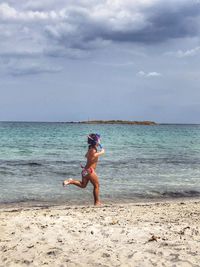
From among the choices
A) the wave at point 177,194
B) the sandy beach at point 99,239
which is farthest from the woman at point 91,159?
the wave at point 177,194

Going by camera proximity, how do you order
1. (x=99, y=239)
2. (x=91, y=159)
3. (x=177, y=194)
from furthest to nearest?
(x=177, y=194) < (x=91, y=159) < (x=99, y=239)

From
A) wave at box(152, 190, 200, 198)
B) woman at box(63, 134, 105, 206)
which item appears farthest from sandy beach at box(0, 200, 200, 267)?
wave at box(152, 190, 200, 198)

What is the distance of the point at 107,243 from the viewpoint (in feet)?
21.9

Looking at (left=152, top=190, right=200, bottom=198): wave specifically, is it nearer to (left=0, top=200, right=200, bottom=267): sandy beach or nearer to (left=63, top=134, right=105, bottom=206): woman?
(left=63, top=134, right=105, bottom=206): woman

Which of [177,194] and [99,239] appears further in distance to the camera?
[177,194]

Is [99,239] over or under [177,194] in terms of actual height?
over

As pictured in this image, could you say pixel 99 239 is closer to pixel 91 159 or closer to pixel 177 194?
pixel 91 159

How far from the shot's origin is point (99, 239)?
270 inches

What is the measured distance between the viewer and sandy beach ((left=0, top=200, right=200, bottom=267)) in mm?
6039

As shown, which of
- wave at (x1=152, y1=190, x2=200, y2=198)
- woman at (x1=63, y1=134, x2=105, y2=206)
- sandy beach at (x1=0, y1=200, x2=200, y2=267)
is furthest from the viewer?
wave at (x1=152, y1=190, x2=200, y2=198)

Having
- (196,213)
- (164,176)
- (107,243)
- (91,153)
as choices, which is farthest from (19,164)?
(107,243)

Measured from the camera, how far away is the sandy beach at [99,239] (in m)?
6.04

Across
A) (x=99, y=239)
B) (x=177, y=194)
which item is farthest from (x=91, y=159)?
(x=177, y=194)

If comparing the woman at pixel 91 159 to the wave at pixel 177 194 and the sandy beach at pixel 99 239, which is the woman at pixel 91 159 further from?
the wave at pixel 177 194
